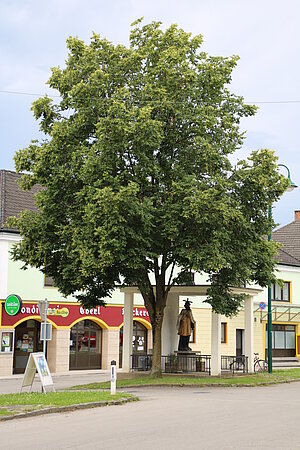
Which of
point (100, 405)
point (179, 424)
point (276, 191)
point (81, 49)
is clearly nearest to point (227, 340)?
point (276, 191)

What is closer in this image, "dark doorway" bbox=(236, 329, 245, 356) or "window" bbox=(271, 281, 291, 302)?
"dark doorway" bbox=(236, 329, 245, 356)

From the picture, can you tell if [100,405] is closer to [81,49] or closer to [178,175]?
[178,175]

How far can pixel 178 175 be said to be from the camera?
23422mm

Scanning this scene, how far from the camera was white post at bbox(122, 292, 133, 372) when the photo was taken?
29000 mm

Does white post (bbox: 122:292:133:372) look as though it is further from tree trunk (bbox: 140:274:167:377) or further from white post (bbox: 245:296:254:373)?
white post (bbox: 245:296:254:373)

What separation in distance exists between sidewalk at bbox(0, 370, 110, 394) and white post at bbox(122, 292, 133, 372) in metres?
1.70

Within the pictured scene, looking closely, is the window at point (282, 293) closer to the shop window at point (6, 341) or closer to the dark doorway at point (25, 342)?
the dark doorway at point (25, 342)

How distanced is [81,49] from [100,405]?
42.4 feet

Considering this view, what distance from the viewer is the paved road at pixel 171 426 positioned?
1112cm

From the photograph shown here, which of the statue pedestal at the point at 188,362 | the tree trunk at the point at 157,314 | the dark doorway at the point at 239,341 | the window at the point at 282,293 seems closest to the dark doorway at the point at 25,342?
the statue pedestal at the point at 188,362

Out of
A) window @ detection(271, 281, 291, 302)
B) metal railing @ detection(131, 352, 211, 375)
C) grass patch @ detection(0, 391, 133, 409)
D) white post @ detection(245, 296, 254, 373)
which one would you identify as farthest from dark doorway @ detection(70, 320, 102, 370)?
grass patch @ detection(0, 391, 133, 409)

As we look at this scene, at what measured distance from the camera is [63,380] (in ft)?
99.5

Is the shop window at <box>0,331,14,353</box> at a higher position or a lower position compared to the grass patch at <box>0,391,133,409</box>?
higher

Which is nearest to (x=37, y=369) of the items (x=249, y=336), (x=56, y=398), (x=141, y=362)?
(x=56, y=398)
